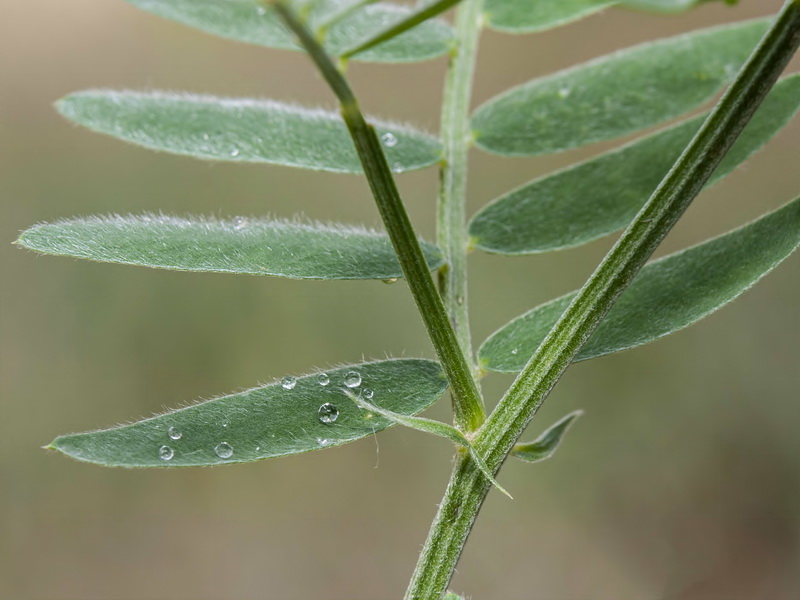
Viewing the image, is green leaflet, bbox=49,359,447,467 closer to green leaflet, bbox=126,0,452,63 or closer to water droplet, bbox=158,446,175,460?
water droplet, bbox=158,446,175,460

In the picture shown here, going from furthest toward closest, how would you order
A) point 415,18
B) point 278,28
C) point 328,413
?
point 278,28 < point 328,413 < point 415,18

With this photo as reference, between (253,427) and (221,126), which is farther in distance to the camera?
(221,126)

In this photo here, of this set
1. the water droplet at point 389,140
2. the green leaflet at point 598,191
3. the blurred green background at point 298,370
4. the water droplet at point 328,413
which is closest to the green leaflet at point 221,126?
the water droplet at point 389,140

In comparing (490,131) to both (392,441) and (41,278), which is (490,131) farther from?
(41,278)

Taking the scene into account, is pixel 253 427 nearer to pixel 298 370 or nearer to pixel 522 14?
pixel 522 14

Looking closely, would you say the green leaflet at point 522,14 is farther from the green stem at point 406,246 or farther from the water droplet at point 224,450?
the water droplet at point 224,450

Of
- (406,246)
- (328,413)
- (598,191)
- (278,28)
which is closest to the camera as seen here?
(406,246)

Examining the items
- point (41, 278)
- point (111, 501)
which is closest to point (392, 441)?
point (111, 501)

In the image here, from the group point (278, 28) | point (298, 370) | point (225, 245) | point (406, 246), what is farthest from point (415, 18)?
point (298, 370)
